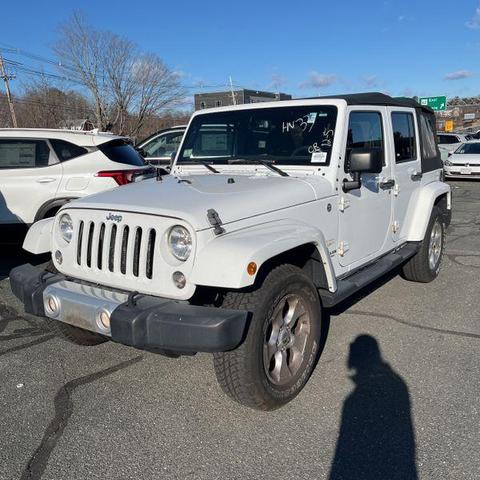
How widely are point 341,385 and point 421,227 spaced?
2.46 m

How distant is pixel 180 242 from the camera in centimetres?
287

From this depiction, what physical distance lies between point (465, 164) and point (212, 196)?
628 inches

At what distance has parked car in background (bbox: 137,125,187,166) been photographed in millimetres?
9938

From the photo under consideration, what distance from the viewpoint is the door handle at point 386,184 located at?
4.45 meters

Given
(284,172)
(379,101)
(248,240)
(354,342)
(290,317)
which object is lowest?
(354,342)

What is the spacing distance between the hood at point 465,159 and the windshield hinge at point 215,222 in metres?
16.1

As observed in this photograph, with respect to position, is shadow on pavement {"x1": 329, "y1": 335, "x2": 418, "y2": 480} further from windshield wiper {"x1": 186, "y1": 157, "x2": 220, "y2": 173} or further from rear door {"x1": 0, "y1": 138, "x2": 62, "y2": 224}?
rear door {"x1": 0, "y1": 138, "x2": 62, "y2": 224}

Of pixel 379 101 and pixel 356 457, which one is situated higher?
pixel 379 101

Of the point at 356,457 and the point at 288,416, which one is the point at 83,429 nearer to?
the point at 288,416

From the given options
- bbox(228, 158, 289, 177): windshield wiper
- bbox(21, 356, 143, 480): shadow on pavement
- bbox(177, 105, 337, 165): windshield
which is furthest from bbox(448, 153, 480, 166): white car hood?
bbox(21, 356, 143, 480): shadow on pavement

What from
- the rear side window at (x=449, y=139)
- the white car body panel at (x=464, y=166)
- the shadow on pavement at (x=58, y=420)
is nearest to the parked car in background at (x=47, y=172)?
the shadow on pavement at (x=58, y=420)

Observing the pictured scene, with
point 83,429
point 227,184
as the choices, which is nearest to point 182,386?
point 83,429

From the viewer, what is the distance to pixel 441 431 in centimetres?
284

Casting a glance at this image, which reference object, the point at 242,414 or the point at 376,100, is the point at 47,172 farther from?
the point at 242,414
